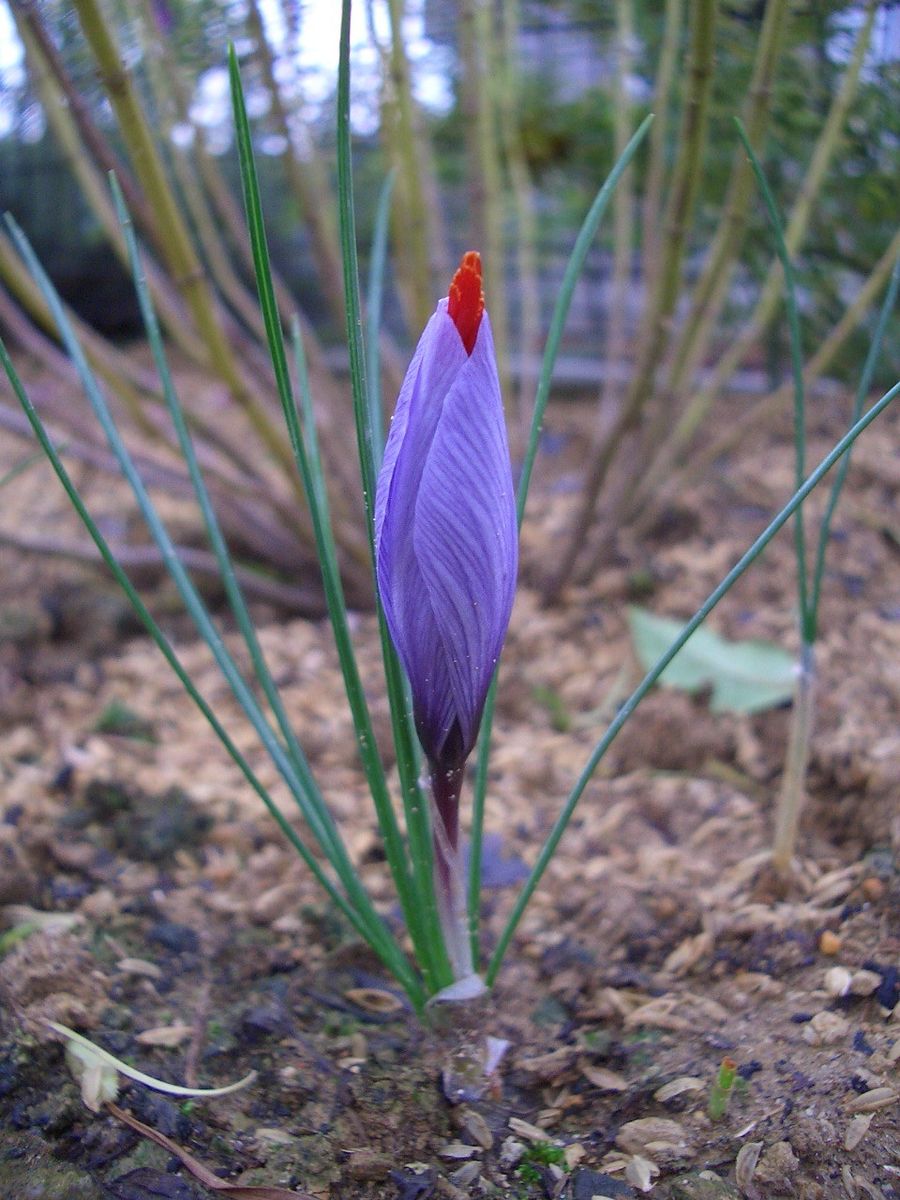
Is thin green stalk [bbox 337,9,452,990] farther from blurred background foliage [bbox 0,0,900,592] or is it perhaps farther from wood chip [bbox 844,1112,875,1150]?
blurred background foliage [bbox 0,0,900,592]

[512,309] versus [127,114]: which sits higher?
[127,114]

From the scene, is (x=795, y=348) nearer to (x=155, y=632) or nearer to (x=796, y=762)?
(x=796, y=762)

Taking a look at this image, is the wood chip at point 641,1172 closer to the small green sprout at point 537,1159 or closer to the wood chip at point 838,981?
the small green sprout at point 537,1159

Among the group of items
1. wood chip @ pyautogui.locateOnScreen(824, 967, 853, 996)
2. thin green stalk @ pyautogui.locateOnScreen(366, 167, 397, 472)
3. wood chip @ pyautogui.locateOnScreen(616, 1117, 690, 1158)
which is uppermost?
thin green stalk @ pyautogui.locateOnScreen(366, 167, 397, 472)

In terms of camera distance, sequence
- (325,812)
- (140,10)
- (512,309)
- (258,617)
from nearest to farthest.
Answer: (325,812)
(140,10)
(258,617)
(512,309)

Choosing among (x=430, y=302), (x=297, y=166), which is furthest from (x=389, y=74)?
(x=430, y=302)

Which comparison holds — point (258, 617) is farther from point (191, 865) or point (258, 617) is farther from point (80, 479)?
point (80, 479)

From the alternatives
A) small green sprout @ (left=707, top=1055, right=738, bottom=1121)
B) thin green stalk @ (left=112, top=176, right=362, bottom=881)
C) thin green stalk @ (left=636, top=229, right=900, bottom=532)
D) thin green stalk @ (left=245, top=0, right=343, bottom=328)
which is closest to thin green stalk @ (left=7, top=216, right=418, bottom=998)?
thin green stalk @ (left=112, top=176, right=362, bottom=881)
